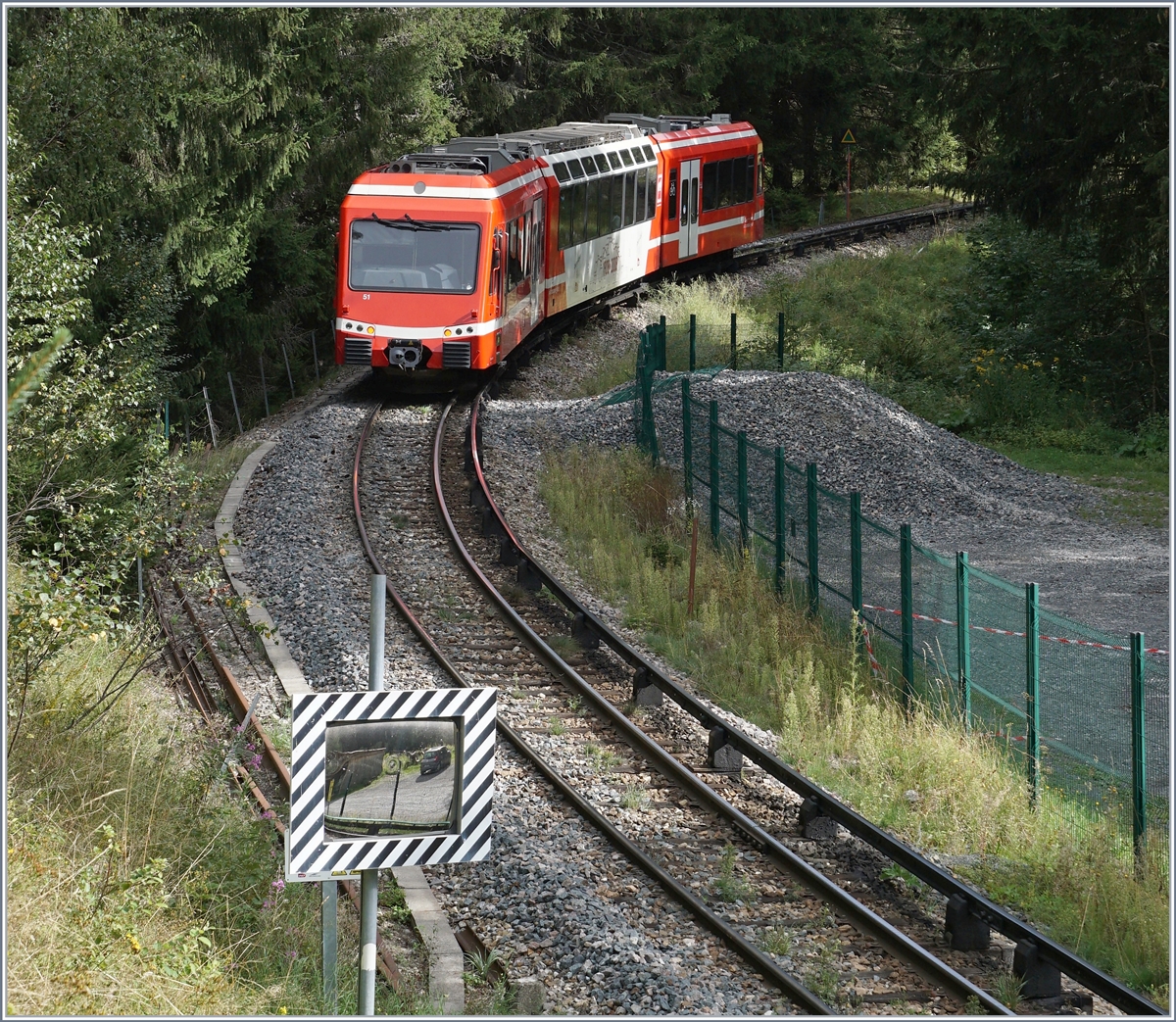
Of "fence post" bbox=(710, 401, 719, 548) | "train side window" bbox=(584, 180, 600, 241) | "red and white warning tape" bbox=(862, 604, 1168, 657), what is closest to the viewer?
"red and white warning tape" bbox=(862, 604, 1168, 657)

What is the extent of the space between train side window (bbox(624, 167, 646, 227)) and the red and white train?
41 mm

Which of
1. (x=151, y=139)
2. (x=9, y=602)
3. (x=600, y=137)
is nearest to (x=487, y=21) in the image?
(x=600, y=137)

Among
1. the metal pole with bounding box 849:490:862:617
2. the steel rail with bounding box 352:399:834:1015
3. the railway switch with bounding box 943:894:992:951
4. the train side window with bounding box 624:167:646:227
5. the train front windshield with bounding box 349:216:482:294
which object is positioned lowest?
the railway switch with bounding box 943:894:992:951

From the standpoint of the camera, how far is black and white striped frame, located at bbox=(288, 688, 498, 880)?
4.98 metres

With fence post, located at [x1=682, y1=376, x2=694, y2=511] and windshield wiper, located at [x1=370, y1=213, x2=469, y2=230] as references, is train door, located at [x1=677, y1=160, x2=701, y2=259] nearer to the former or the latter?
windshield wiper, located at [x1=370, y1=213, x2=469, y2=230]

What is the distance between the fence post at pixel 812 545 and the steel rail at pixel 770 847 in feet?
8.87

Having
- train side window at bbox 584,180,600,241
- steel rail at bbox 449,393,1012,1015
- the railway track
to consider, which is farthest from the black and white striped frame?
train side window at bbox 584,180,600,241

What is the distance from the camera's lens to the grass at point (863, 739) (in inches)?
331

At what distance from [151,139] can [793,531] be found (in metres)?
12.5

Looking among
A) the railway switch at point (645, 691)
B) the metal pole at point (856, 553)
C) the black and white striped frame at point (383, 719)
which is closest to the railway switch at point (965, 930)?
the black and white striped frame at point (383, 719)

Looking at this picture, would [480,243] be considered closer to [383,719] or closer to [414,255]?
[414,255]

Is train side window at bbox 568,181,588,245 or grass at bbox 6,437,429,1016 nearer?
grass at bbox 6,437,429,1016

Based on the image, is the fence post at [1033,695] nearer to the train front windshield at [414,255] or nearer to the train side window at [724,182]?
the train front windshield at [414,255]

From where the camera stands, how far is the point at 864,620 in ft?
42.2
